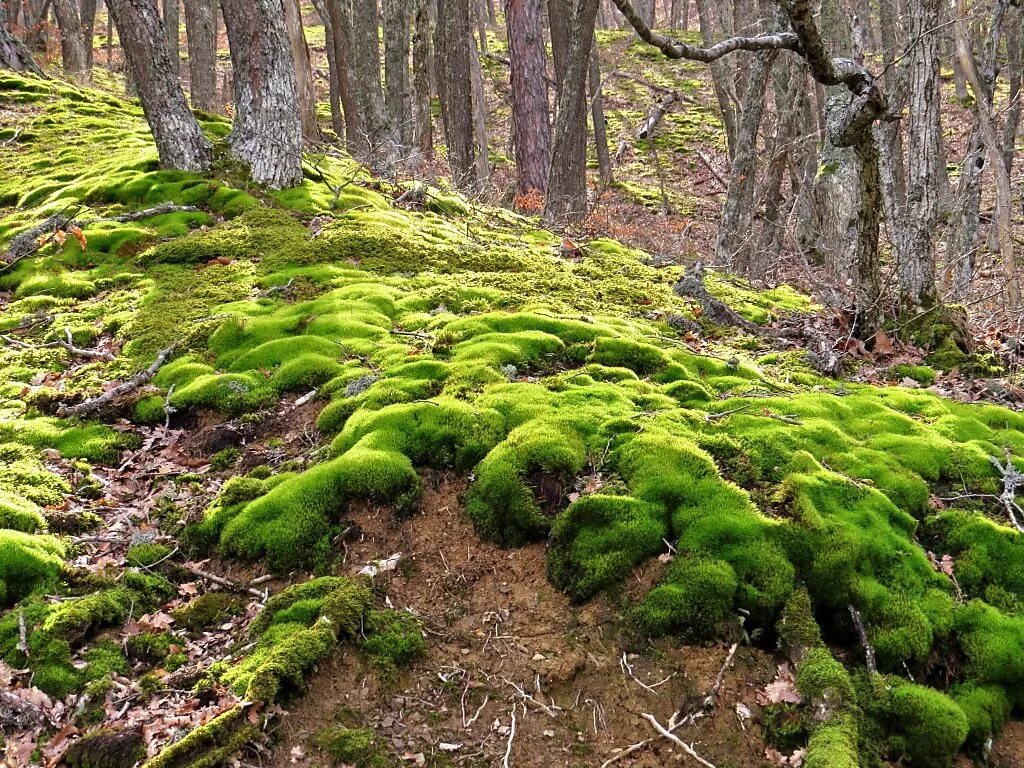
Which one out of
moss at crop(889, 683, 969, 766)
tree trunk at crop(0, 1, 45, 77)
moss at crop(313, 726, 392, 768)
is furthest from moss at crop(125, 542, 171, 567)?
tree trunk at crop(0, 1, 45, 77)

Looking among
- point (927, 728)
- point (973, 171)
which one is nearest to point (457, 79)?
point (973, 171)

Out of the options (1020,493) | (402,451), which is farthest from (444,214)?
(1020,493)

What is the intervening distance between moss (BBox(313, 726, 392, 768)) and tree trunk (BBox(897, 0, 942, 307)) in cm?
669

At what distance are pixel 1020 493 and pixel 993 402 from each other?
1.63 metres

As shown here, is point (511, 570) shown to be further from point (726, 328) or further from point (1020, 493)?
point (726, 328)

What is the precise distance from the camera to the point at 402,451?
5.52 m

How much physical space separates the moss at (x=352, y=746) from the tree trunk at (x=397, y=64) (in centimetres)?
1278

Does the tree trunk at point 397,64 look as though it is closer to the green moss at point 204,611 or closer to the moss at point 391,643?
the green moss at point 204,611

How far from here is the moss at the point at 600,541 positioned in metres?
4.47

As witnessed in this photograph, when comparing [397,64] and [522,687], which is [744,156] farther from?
[522,687]

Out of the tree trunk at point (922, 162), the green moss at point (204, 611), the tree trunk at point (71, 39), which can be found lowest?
the green moss at point (204, 611)

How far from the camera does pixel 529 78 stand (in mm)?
14336

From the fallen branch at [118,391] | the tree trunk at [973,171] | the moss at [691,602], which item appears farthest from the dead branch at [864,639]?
the tree trunk at [973,171]

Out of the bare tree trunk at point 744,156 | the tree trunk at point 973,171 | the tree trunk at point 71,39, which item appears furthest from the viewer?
the tree trunk at point 71,39
